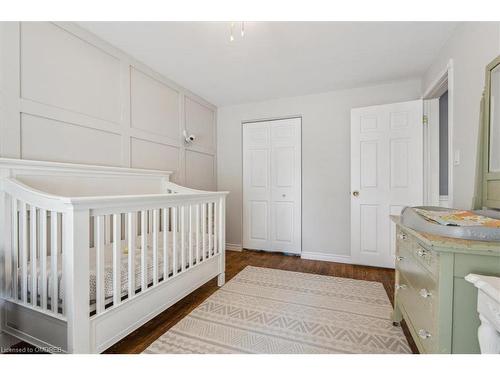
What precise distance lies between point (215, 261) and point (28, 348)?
4.16 ft

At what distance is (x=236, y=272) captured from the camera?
8.35 ft

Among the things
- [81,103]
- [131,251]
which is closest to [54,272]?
[131,251]

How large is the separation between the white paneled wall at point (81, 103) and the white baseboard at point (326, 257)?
1938 millimetres

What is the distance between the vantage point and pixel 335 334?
1.45 metres

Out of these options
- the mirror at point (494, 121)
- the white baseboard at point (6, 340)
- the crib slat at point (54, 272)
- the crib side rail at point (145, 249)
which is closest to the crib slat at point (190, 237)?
the crib side rail at point (145, 249)

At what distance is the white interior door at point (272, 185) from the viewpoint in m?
3.19

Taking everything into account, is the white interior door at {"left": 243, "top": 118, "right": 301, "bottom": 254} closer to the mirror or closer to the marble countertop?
the mirror

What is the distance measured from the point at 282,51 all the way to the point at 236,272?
2281mm

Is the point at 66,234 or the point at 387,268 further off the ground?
the point at 66,234

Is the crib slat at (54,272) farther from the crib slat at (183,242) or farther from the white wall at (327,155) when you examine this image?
the white wall at (327,155)

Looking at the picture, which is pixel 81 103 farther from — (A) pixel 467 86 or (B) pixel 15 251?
(A) pixel 467 86
